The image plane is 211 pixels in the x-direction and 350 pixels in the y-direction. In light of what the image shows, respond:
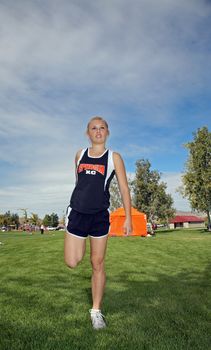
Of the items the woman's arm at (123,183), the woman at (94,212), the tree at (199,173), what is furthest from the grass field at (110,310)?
the tree at (199,173)

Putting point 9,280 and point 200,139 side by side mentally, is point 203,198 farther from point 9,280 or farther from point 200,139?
point 9,280

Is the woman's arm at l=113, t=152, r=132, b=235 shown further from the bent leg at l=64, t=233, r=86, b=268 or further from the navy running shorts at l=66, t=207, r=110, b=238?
the bent leg at l=64, t=233, r=86, b=268

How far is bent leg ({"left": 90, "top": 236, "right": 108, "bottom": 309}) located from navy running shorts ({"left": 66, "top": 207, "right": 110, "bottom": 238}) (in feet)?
0.31

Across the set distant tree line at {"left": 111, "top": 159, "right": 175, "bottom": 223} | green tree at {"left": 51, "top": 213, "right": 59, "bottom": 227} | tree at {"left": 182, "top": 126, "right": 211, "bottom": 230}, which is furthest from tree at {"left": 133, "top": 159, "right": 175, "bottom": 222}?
green tree at {"left": 51, "top": 213, "right": 59, "bottom": 227}

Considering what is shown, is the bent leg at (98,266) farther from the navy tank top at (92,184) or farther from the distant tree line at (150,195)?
the distant tree line at (150,195)

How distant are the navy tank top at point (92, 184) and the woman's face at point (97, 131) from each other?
0.23 metres

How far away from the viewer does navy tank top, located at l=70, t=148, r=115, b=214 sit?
4965 mm

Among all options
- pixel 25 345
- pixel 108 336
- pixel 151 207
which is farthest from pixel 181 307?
pixel 151 207

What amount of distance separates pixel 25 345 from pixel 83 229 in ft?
5.34

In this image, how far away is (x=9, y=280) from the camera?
8695 mm

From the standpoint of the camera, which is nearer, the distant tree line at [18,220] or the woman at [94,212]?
the woman at [94,212]

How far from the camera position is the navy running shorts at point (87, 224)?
16.3 ft

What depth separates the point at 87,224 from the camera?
4.96 meters

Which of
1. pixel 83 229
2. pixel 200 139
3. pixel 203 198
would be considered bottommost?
pixel 83 229
